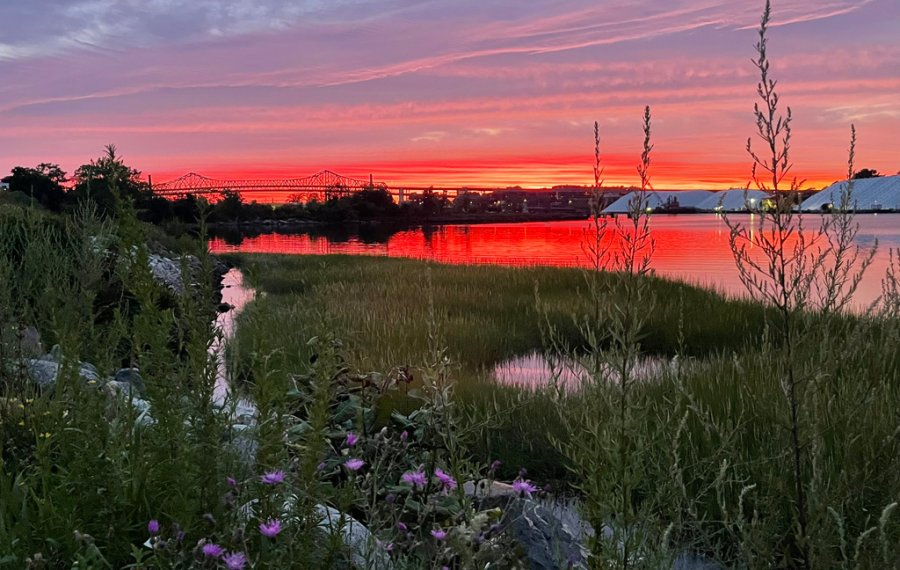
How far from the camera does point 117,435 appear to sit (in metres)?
2.87

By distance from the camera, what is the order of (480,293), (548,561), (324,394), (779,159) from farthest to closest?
(480,293) → (548,561) → (779,159) → (324,394)

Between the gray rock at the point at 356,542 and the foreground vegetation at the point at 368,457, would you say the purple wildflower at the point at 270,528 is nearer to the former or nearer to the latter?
the foreground vegetation at the point at 368,457

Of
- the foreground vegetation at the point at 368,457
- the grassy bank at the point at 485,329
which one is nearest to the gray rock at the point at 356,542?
the foreground vegetation at the point at 368,457

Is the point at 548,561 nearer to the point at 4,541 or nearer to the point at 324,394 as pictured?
the point at 324,394

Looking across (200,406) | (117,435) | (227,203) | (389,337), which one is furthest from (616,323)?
(227,203)

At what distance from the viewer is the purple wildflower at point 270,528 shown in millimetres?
2125

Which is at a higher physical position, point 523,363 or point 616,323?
point 616,323

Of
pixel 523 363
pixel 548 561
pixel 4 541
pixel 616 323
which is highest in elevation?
pixel 616 323

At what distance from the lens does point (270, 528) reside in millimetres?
2156

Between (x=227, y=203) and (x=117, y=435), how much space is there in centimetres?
12013

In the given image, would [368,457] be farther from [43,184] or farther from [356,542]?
[43,184]

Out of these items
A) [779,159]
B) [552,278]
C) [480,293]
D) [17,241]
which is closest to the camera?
[779,159]

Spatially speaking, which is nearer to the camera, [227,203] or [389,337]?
[389,337]

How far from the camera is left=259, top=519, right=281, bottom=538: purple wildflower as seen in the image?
6.97 feet
